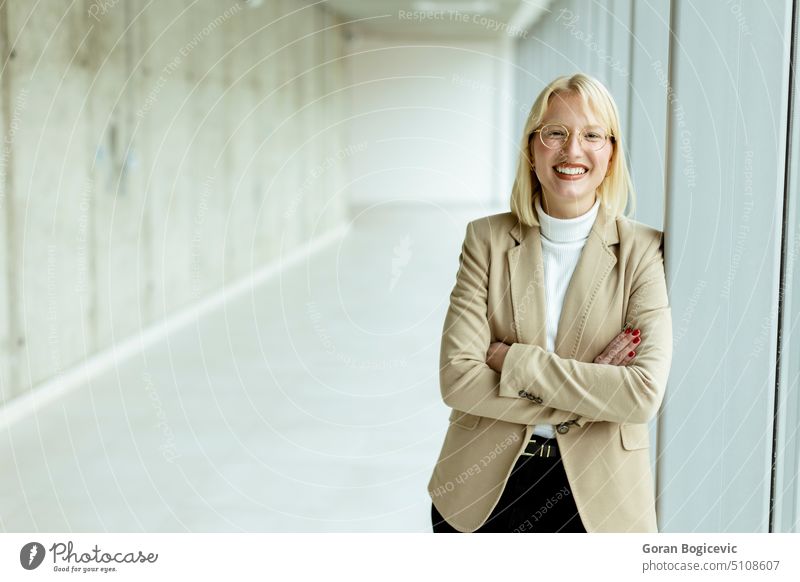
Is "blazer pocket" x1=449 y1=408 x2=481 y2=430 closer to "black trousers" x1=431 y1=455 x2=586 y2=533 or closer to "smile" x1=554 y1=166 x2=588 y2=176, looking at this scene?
"black trousers" x1=431 y1=455 x2=586 y2=533

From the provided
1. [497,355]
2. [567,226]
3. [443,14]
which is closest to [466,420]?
[497,355]

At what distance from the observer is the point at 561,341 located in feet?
5.63

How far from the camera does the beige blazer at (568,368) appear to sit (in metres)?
1.66

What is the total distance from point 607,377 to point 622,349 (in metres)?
0.06

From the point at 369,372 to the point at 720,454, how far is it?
3.52 meters

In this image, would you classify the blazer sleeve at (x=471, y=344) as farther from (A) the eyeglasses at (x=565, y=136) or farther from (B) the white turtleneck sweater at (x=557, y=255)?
(A) the eyeglasses at (x=565, y=136)

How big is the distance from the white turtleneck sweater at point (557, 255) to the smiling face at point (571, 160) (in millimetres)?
19

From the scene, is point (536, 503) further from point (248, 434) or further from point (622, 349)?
point (248, 434)

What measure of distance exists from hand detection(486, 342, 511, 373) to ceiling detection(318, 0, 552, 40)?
6.83 m
